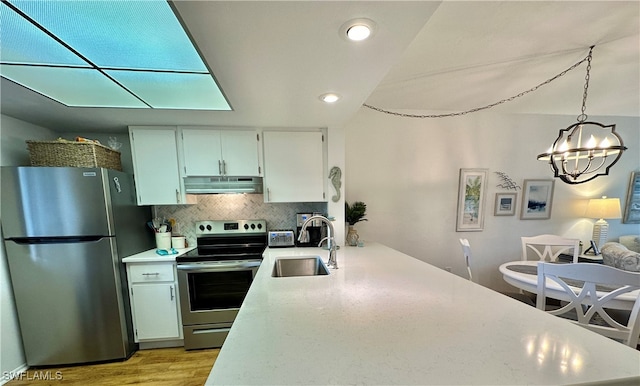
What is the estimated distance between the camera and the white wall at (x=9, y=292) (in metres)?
1.66

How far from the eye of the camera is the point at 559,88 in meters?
2.28

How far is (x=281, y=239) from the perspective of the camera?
7.34 ft

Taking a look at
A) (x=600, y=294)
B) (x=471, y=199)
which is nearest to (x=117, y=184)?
(x=600, y=294)

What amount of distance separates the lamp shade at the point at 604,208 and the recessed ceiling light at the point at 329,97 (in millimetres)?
3880

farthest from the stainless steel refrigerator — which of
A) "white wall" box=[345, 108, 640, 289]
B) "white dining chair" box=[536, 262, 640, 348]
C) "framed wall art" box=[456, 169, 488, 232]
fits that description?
"framed wall art" box=[456, 169, 488, 232]

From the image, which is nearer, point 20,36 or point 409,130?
point 20,36

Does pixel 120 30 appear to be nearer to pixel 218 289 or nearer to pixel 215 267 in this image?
pixel 215 267

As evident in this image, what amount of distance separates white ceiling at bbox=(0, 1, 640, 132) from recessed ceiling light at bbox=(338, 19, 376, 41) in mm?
21

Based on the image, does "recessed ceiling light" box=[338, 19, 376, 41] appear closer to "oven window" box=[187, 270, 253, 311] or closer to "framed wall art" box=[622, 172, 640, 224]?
"oven window" box=[187, 270, 253, 311]

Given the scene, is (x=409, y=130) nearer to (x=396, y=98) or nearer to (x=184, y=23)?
(x=396, y=98)

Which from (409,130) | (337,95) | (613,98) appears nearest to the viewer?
(337,95)

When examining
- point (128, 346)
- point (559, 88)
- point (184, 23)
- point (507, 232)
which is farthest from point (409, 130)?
point (128, 346)

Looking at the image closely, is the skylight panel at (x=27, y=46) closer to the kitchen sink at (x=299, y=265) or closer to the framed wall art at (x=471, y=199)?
the kitchen sink at (x=299, y=265)

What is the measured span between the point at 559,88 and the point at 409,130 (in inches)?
59.6
